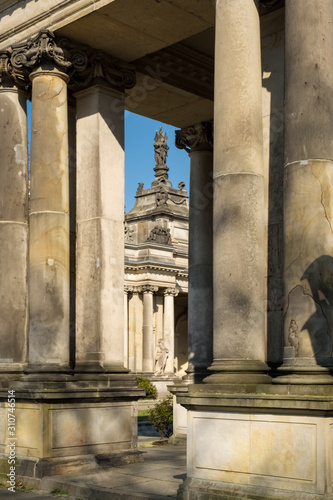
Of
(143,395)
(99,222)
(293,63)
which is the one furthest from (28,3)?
(143,395)

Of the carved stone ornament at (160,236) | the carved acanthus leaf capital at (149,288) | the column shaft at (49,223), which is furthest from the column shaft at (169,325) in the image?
the column shaft at (49,223)

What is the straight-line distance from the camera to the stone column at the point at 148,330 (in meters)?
78.8

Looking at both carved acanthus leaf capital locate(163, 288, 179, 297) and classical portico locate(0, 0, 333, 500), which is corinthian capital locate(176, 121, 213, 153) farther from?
carved acanthus leaf capital locate(163, 288, 179, 297)

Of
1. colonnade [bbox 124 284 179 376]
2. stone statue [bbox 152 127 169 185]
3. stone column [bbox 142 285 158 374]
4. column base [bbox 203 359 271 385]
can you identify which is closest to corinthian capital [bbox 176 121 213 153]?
column base [bbox 203 359 271 385]

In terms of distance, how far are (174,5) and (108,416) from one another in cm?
1059

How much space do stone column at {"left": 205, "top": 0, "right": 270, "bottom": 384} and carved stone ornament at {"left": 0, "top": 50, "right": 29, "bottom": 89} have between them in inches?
292

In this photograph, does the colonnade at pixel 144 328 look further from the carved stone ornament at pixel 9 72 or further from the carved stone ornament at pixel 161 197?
the carved stone ornament at pixel 9 72

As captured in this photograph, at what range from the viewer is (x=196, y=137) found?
26.3 meters

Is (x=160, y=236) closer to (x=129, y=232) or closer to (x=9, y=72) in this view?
(x=129, y=232)

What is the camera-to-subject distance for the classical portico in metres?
13.4

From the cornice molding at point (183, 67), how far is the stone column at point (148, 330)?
5555cm

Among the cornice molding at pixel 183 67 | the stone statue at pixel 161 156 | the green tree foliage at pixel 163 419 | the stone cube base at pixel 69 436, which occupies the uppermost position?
the stone statue at pixel 161 156

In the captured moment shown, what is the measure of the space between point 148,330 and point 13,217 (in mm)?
58389

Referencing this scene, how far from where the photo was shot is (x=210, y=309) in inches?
989
